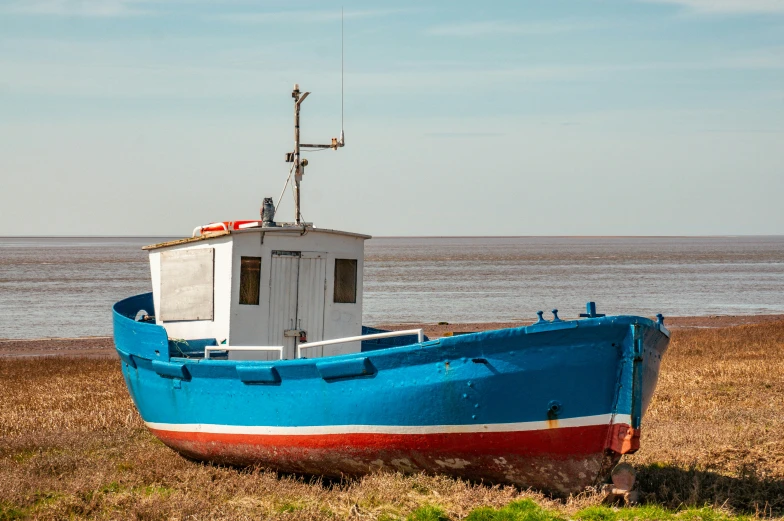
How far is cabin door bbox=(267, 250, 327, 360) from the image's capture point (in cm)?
1094

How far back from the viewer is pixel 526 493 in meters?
8.84

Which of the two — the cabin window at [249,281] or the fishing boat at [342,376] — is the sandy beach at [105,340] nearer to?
the fishing boat at [342,376]

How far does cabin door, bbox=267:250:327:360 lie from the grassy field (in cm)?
162

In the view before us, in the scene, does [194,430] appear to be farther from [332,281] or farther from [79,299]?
[79,299]

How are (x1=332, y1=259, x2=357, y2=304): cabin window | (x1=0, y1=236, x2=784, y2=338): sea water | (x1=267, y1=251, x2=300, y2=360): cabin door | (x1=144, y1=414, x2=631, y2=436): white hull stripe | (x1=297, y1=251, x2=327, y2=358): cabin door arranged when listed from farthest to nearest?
(x1=0, y1=236, x2=784, y2=338): sea water < (x1=332, y1=259, x2=357, y2=304): cabin window < (x1=297, y1=251, x2=327, y2=358): cabin door < (x1=267, y1=251, x2=300, y2=360): cabin door < (x1=144, y1=414, x2=631, y2=436): white hull stripe

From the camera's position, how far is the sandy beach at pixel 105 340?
81.1 feet

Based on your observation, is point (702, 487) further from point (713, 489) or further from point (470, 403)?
point (470, 403)

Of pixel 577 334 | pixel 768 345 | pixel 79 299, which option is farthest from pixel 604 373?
pixel 79 299

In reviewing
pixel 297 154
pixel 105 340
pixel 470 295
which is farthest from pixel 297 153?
pixel 470 295

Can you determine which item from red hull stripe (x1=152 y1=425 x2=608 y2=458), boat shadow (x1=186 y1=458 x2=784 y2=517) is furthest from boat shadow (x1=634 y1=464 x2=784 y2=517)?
red hull stripe (x1=152 y1=425 x2=608 y2=458)

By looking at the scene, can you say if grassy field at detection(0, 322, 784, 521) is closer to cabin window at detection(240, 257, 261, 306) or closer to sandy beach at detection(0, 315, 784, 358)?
cabin window at detection(240, 257, 261, 306)

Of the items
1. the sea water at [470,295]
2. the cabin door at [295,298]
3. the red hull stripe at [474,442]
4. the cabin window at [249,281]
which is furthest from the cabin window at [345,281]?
the sea water at [470,295]

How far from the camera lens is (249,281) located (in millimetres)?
10828

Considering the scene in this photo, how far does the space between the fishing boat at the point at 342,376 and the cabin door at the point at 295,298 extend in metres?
0.02
